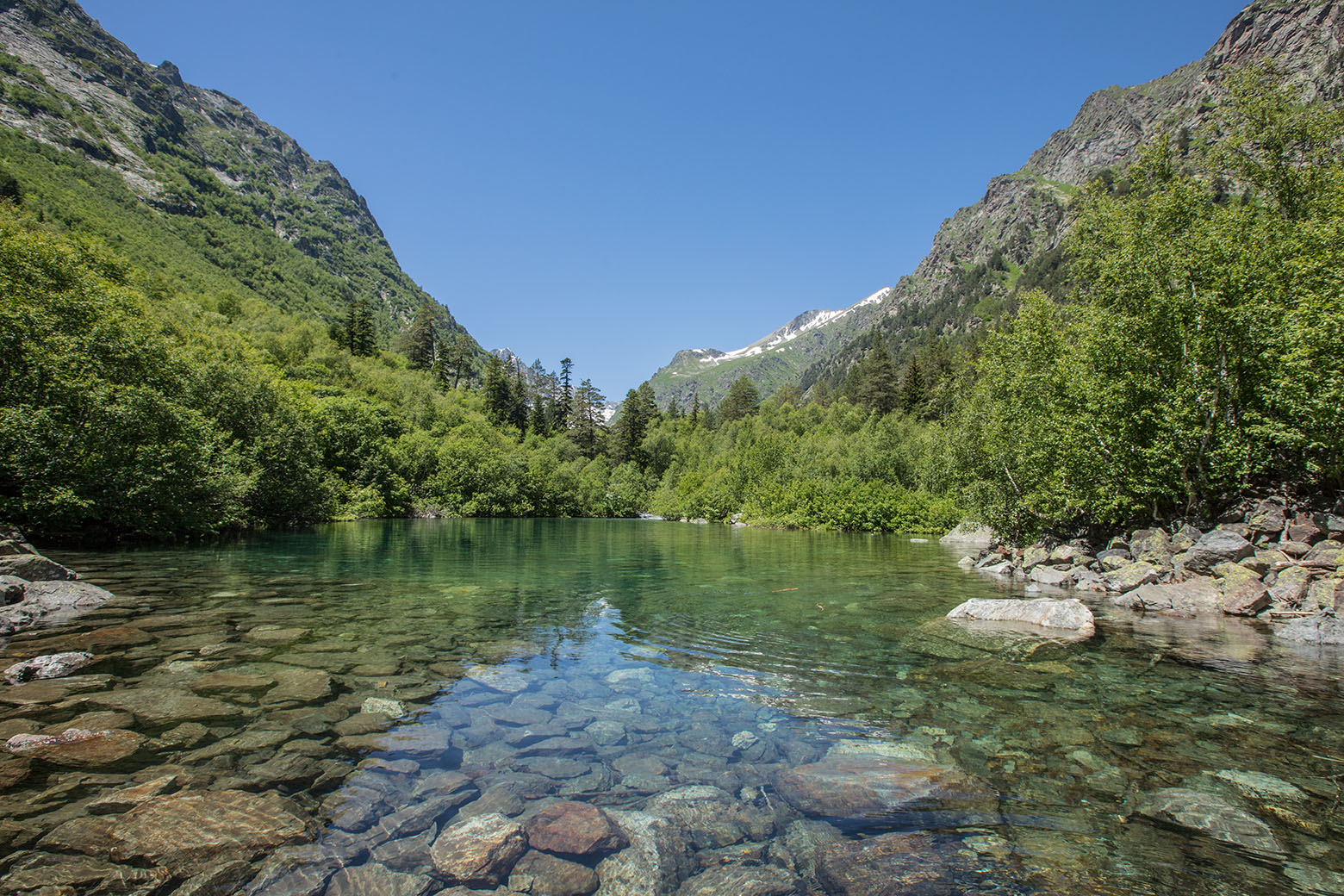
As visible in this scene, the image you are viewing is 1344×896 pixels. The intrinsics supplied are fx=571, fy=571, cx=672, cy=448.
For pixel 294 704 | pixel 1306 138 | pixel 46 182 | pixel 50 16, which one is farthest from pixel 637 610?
pixel 50 16

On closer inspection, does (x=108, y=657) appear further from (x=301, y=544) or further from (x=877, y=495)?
(x=877, y=495)

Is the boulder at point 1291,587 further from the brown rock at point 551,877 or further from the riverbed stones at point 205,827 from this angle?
the riverbed stones at point 205,827

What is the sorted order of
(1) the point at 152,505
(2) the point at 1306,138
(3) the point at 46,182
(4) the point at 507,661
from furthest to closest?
(3) the point at 46,182, (1) the point at 152,505, (2) the point at 1306,138, (4) the point at 507,661

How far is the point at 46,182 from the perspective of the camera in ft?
275

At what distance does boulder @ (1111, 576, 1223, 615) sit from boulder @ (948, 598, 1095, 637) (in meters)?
3.40

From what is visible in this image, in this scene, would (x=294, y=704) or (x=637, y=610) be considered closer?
(x=294, y=704)

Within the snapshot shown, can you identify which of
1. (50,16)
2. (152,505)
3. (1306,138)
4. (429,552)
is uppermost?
(50,16)

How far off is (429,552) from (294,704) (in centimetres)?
2209

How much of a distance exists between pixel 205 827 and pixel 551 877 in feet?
8.40

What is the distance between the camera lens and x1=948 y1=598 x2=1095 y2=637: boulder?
11.7 m

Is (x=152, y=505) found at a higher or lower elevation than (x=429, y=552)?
higher

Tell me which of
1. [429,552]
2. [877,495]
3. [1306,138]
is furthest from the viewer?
[877,495]

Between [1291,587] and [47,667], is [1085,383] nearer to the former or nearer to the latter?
[1291,587]

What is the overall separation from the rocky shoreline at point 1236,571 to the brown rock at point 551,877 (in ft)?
46.1
